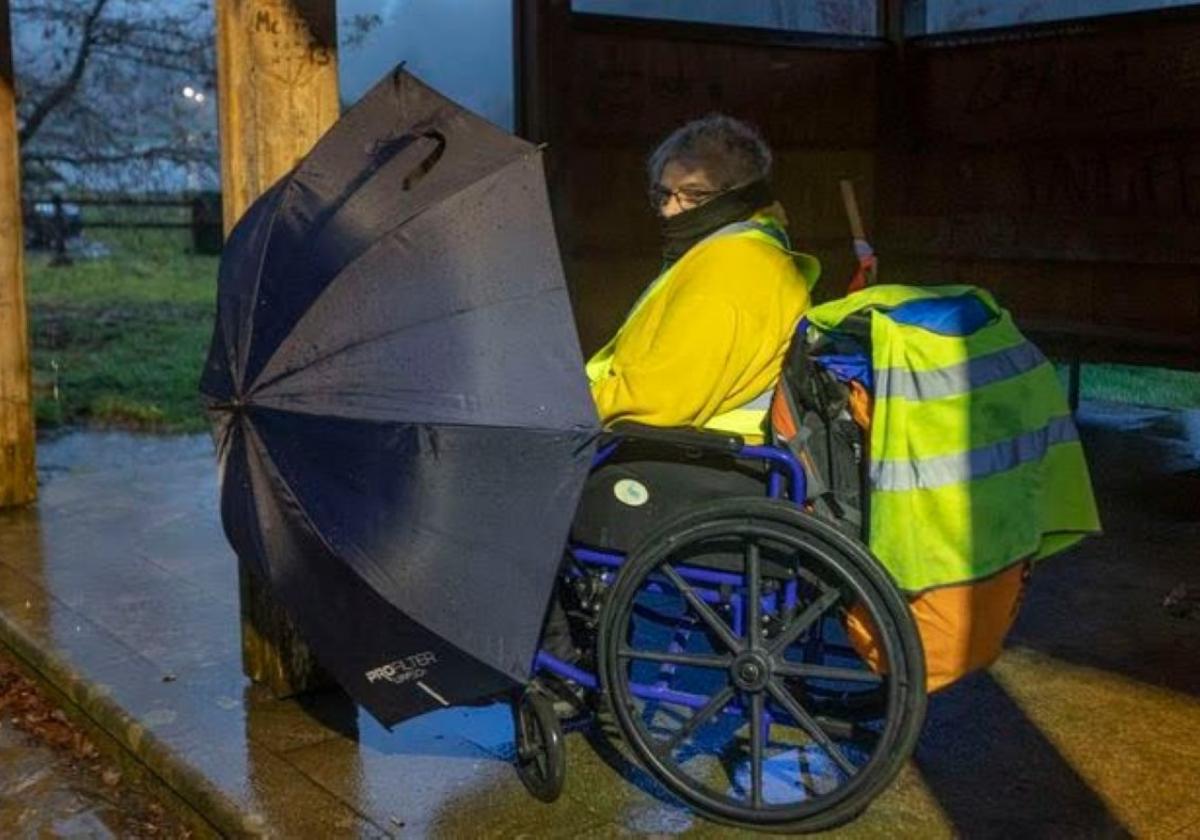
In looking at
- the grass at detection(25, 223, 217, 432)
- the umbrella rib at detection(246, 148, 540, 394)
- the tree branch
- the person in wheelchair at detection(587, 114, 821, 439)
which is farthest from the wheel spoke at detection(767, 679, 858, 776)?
the tree branch

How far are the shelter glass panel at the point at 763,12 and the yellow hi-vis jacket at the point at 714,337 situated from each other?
5161mm

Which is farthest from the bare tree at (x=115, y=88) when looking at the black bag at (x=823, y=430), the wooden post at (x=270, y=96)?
the black bag at (x=823, y=430)

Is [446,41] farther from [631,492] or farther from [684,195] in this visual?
[631,492]

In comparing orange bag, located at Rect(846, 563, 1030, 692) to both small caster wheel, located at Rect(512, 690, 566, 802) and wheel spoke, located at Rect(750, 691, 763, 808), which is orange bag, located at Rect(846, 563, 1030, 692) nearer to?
wheel spoke, located at Rect(750, 691, 763, 808)

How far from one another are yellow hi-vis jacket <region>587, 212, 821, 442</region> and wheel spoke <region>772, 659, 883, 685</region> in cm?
57

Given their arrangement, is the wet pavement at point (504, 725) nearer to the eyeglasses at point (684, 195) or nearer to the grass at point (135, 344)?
the eyeglasses at point (684, 195)

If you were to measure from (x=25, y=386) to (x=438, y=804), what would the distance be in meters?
4.21

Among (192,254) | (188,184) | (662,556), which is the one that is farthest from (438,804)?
(192,254)

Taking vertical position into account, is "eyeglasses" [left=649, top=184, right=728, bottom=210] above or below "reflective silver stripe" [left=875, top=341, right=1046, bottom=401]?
above

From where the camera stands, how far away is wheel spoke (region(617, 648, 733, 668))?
11.5 ft

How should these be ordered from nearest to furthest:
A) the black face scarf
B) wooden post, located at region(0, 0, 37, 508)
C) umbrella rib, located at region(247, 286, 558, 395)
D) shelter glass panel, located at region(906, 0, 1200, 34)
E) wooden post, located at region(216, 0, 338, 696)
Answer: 1. umbrella rib, located at region(247, 286, 558, 395)
2. the black face scarf
3. wooden post, located at region(216, 0, 338, 696)
4. wooden post, located at region(0, 0, 37, 508)
5. shelter glass panel, located at region(906, 0, 1200, 34)

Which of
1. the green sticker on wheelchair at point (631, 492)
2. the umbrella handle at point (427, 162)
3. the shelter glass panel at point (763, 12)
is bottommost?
the green sticker on wheelchair at point (631, 492)

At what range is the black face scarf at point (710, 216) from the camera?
Answer: 373 cm

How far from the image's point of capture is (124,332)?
13555 mm
